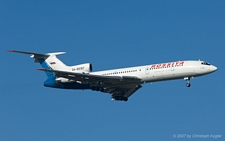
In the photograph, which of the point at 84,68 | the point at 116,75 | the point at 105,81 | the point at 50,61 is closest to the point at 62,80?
the point at 84,68

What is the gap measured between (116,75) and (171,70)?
19.5ft

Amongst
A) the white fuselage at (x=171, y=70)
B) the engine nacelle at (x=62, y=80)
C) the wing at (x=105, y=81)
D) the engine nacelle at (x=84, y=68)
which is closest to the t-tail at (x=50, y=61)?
the engine nacelle at (x=62, y=80)

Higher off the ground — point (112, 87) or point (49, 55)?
point (49, 55)

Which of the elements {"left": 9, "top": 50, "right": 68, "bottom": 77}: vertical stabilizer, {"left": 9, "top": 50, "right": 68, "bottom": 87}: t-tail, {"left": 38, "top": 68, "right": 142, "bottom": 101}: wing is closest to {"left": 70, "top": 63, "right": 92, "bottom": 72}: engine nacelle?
{"left": 38, "top": 68, "right": 142, "bottom": 101}: wing

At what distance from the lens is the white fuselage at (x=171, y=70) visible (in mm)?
49469

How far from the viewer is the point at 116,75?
52312 mm

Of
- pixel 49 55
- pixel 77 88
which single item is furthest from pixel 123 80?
pixel 49 55

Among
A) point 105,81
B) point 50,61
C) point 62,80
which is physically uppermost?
point 50,61

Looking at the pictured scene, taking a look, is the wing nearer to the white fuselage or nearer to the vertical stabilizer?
the white fuselage

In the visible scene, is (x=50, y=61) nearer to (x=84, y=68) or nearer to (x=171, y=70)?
(x=84, y=68)

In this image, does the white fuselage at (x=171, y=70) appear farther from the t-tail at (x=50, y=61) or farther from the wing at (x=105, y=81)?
the t-tail at (x=50, y=61)

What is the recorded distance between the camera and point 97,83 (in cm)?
5303

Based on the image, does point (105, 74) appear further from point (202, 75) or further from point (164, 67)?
point (202, 75)

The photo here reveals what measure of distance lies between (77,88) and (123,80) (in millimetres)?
5901
